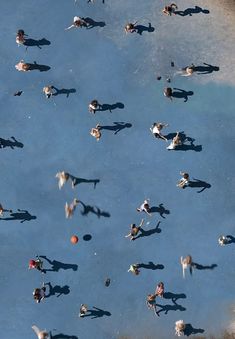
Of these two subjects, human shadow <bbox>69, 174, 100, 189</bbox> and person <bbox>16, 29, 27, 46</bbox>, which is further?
person <bbox>16, 29, 27, 46</bbox>

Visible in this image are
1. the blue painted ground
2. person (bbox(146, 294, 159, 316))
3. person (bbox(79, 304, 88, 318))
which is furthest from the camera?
the blue painted ground

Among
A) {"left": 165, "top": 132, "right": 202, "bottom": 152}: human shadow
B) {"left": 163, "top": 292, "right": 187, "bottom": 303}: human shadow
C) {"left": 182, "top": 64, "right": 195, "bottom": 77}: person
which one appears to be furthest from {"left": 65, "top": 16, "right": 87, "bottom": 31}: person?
{"left": 163, "top": 292, "right": 187, "bottom": 303}: human shadow

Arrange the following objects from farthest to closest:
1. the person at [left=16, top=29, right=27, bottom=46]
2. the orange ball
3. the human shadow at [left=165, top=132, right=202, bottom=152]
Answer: the person at [left=16, top=29, right=27, bottom=46] < the human shadow at [left=165, top=132, right=202, bottom=152] < the orange ball

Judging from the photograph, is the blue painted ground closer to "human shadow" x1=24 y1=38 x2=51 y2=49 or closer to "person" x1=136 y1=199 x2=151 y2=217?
"human shadow" x1=24 y1=38 x2=51 y2=49

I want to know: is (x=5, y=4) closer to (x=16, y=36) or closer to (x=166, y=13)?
(x=16, y=36)

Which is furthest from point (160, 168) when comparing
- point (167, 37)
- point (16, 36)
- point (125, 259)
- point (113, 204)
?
point (16, 36)

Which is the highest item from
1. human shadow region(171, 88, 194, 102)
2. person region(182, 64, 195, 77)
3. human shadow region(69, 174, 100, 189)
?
person region(182, 64, 195, 77)

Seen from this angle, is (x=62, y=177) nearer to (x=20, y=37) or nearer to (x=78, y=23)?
(x=20, y=37)
